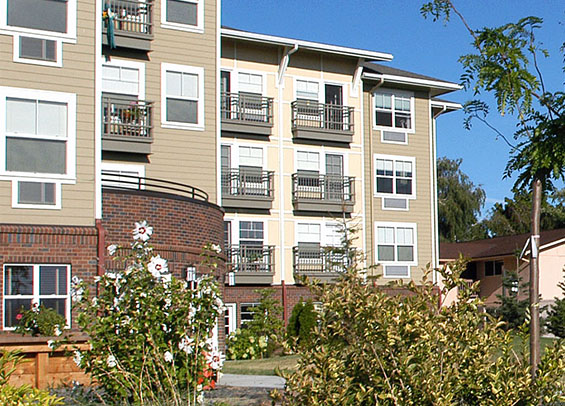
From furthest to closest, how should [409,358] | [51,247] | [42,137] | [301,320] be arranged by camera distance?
[301,320]
[42,137]
[51,247]
[409,358]

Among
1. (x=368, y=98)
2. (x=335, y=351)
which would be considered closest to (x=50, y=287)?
(x=335, y=351)

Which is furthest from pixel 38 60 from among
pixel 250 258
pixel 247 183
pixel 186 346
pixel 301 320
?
pixel 250 258

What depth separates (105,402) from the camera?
9.97m

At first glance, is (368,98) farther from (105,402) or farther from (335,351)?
(335,351)

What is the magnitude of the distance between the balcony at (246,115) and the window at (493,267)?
2243cm

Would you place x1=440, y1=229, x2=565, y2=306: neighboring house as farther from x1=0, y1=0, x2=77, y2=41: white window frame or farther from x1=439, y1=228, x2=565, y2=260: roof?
x1=0, y1=0, x2=77, y2=41: white window frame

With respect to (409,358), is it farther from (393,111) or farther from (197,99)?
(393,111)

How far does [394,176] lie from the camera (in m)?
35.1

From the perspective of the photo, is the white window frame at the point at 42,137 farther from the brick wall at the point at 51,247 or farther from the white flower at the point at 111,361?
the white flower at the point at 111,361

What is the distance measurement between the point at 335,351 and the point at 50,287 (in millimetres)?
12956


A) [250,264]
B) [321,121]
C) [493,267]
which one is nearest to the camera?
[250,264]

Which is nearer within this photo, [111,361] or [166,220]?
[111,361]

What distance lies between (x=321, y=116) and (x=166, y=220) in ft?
45.9

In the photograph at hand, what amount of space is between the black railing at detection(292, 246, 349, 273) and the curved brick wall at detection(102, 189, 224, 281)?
10124 mm
